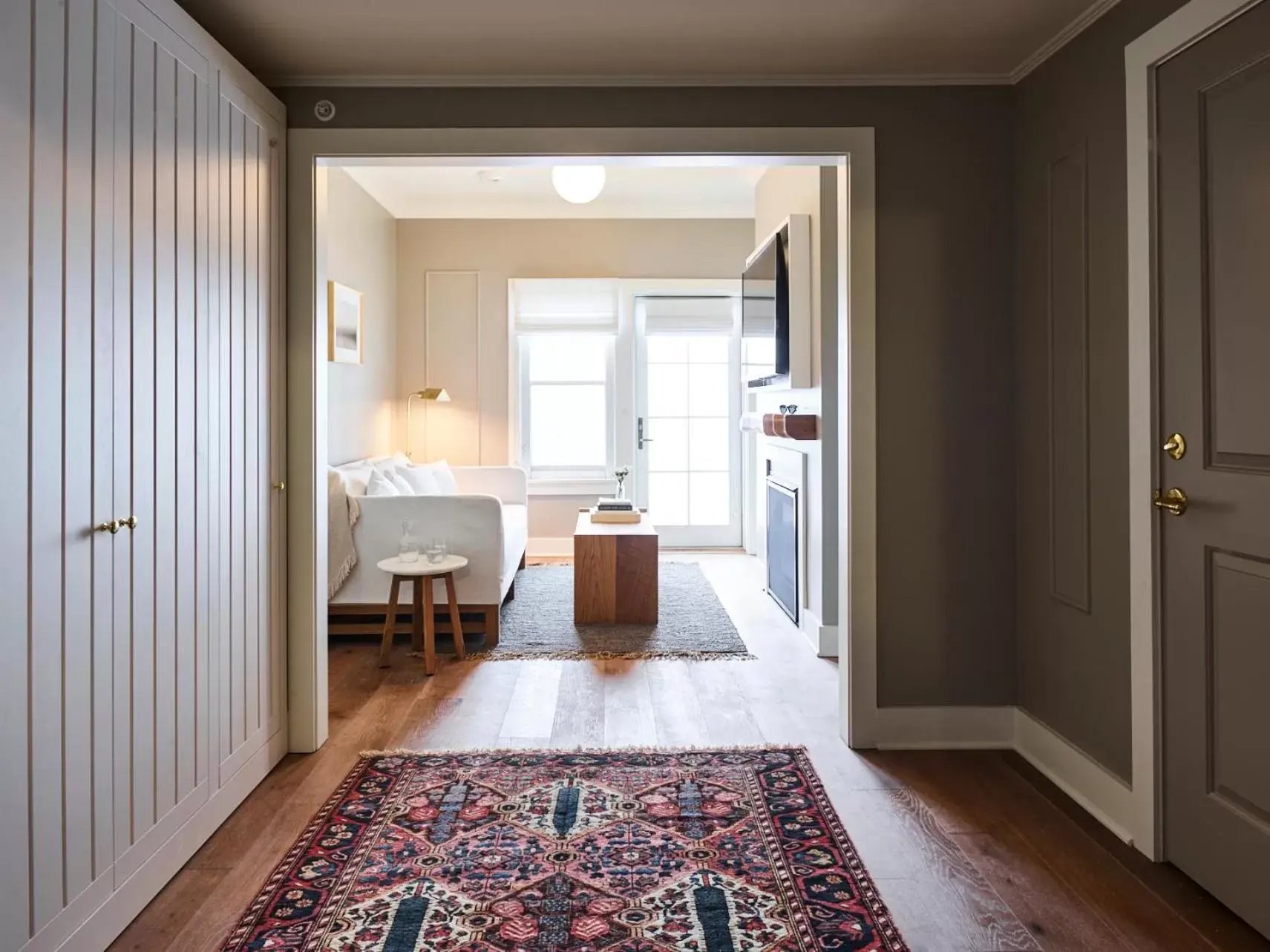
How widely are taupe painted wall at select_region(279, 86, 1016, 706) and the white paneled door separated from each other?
884mm

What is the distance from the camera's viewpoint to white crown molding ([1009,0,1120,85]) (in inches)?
94.5

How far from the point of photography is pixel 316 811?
8.09ft

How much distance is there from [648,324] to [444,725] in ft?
14.5

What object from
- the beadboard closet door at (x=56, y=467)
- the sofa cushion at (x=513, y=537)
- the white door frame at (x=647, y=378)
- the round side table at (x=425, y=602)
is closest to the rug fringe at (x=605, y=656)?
the round side table at (x=425, y=602)

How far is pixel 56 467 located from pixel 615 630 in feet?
10.4

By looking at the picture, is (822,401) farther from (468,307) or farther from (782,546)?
(468,307)

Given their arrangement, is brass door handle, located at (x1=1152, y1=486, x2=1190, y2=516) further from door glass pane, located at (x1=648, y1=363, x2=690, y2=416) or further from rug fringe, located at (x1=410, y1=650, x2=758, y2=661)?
door glass pane, located at (x1=648, y1=363, x2=690, y2=416)

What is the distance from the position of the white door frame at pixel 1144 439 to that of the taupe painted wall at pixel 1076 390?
0.08 m

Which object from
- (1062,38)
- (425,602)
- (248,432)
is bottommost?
(425,602)

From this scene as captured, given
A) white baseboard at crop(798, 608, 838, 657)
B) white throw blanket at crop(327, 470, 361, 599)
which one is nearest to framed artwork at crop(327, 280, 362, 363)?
white throw blanket at crop(327, 470, 361, 599)

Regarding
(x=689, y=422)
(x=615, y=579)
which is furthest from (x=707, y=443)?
(x=615, y=579)

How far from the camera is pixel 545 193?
6.37 m

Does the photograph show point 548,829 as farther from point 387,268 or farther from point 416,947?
→ point 387,268

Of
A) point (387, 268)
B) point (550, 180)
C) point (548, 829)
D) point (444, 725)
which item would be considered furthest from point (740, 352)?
point (548, 829)
